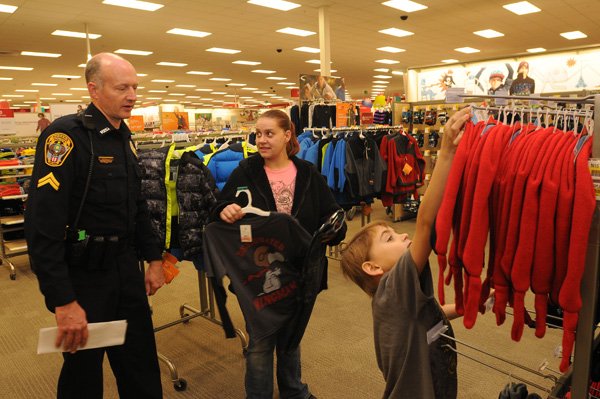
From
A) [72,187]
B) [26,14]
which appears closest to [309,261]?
[72,187]

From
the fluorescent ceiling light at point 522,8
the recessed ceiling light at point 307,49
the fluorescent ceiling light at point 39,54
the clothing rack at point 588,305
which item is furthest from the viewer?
the recessed ceiling light at point 307,49

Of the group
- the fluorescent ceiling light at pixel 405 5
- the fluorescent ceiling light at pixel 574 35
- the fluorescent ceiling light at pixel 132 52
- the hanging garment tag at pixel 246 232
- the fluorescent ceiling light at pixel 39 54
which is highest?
the fluorescent ceiling light at pixel 405 5

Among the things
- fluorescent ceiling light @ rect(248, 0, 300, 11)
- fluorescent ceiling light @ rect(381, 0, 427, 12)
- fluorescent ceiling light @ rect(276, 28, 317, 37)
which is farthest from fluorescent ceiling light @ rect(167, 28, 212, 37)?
fluorescent ceiling light @ rect(381, 0, 427, 12)

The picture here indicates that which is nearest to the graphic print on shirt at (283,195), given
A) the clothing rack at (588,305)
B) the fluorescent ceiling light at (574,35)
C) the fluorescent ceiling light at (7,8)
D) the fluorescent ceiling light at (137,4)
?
the clothing rack at (588,305)

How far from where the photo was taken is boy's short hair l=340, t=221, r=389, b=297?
1.47 m

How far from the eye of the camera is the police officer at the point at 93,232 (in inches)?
67.0

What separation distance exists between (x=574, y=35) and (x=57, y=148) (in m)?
14.4

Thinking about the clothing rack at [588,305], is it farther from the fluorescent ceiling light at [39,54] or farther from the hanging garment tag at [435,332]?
the fluorescent ceiling light at [39,54]

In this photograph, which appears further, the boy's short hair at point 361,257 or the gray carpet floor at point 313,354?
the gray carpet floor at point 313,354

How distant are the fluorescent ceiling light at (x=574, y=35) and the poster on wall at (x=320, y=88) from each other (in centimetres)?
906

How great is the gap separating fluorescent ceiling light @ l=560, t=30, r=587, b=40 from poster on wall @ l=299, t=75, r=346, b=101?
29.7 feet

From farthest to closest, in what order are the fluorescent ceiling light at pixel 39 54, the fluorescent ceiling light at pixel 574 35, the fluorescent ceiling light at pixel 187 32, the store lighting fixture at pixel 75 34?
the fluorescent ceiling light at pixel 574 35 < the fluorescent ceiling light at pixel 39 54 < the fluorescent ceiling light at pixel 187 32 < the store lighting fixture at pixel 75 34

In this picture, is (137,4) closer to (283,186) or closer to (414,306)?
(283,186)

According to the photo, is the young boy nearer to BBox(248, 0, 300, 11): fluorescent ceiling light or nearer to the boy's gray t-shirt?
the boy's gray t-shirt
